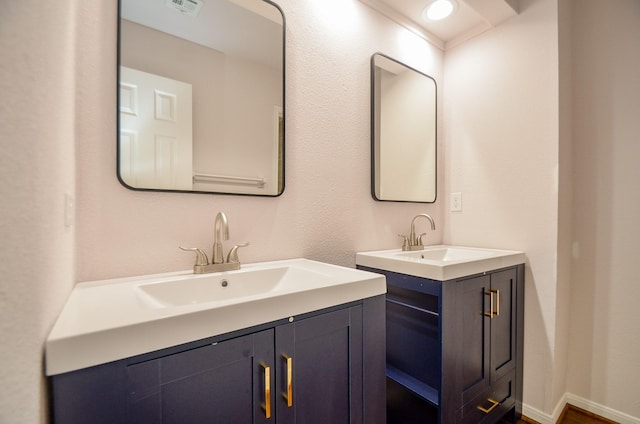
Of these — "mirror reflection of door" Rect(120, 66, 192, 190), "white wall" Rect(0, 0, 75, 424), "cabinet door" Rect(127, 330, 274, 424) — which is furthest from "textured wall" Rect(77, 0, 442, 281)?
"cabinet door" Rect(127, 330, 274, 424)

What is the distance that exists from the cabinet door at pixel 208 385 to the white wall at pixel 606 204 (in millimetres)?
1863

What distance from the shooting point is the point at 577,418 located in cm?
159

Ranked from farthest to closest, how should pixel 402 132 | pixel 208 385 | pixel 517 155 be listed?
pixel 402 132
pixel 517 155
pixel 208 385

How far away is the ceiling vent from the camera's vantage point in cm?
106

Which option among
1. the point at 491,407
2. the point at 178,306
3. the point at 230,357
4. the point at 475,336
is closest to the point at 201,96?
the point at 178,306

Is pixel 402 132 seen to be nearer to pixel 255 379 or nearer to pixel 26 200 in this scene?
pixel 255 379

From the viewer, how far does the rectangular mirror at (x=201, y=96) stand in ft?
3.27

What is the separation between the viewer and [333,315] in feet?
2.77

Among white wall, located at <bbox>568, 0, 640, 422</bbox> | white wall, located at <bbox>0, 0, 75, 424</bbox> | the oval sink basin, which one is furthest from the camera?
white wall, located at <bbox>568, 0, 640, 422</bbox>

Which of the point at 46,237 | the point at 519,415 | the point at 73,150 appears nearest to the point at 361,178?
the point at 73,150

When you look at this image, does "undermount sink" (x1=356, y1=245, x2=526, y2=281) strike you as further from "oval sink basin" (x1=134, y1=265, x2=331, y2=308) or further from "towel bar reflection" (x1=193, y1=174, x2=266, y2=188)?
"towel bar reflection" (x1=193, y1=174, x2=266, y2=188)

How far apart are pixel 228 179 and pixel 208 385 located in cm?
76

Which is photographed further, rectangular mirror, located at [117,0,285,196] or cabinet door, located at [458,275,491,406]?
cabinet door, located at [458,275,491,406]

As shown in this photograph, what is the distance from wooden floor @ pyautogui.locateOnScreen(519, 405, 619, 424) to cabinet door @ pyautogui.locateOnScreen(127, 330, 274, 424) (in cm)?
168
